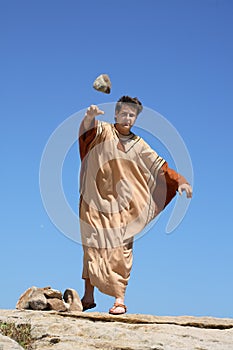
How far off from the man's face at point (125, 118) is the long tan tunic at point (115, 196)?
0.40ft

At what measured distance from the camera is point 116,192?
413 inches

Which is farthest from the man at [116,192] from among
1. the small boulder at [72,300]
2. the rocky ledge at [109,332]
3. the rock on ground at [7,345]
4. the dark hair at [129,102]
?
the rock on ground at [7,345]

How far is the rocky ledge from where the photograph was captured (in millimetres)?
7699

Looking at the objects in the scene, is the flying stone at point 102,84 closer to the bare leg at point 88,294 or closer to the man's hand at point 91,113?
the man's hand at point 91,113

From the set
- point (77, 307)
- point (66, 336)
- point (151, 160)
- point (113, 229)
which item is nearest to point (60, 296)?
point (77, 307)

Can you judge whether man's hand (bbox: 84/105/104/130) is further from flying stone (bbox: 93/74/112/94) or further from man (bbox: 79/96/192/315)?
flying stone (bbox: 93/74/112/94)

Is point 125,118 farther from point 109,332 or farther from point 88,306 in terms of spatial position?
point 109,332

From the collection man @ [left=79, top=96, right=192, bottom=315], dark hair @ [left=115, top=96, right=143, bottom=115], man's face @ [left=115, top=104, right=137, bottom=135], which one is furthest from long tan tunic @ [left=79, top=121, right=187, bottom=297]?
dark hair @ [left=115, top=96, right=143, bottom=115]

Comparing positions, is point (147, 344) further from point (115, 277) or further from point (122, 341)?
point (115, 277)

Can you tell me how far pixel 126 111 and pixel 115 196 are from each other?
1430 mm

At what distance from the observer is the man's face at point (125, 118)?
34.9ft

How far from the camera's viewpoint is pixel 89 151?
10.5 m

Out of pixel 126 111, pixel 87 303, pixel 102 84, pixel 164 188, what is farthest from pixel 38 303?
pixel 102 84

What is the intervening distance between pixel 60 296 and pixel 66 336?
1972mm
